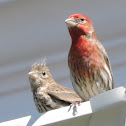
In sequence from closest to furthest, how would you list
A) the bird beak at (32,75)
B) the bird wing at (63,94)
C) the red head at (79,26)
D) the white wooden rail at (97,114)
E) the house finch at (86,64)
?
the white wooden rail at (97,114) → the house finch at (86,64) → the red head at (79,26) → the bird wing at (63,94) → the bird beak at (32,75)

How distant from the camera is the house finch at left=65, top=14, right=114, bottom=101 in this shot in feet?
27.5

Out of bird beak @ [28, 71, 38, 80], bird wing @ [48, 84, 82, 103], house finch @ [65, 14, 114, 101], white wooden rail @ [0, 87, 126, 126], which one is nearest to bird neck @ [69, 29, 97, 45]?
house finch @ [65, 14, 114, 101]

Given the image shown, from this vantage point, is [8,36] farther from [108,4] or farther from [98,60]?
[98,60]

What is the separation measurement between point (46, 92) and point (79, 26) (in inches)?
32.4

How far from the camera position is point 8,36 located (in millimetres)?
10352

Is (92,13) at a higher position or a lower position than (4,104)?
higher

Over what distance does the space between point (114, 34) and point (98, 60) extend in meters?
1.69

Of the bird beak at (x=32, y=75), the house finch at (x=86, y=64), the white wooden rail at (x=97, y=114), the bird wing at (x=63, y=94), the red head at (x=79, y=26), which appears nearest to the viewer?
the white wooden rail at (x=97, y=114)

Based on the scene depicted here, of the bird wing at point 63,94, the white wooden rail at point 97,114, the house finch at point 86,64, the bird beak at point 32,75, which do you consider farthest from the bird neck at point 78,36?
the white wooden rail at point 97,114

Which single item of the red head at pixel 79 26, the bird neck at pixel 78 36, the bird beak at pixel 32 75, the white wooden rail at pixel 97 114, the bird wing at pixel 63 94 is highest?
the red head at pixel 79 26

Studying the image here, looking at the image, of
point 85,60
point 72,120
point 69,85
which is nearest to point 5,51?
point 69,85

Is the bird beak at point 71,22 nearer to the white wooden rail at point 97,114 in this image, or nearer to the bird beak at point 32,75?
the bird beak at point 32,75

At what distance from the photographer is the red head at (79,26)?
8.54 m

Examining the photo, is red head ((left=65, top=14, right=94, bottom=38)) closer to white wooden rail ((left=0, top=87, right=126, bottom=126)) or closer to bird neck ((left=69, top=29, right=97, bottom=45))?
bird neck ((left=69, top=29, right=97, bottom=45))
